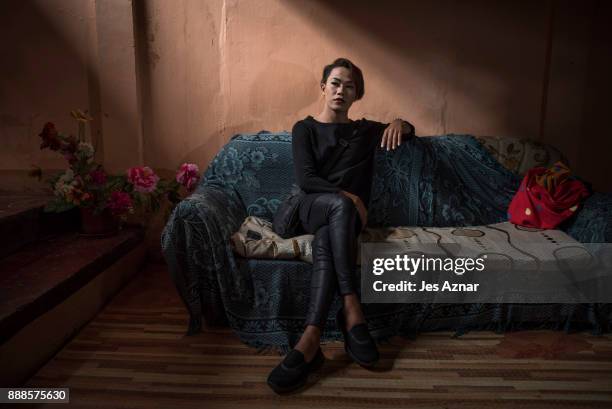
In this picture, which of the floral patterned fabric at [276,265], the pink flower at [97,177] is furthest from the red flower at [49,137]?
the floral patterned fabric at [276,265]

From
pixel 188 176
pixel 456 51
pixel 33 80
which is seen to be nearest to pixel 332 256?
pixel 188 176

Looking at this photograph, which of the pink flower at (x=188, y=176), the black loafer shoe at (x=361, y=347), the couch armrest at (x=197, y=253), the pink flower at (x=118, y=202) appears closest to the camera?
the black loafer shoe at (x=361, y=347)

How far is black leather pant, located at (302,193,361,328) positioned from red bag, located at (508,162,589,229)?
1.00 metres

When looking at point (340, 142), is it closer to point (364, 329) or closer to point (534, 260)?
point (364, 329)

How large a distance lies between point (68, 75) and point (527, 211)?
2663mm

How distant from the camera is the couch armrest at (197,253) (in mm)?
1778

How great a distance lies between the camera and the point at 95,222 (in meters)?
2.33

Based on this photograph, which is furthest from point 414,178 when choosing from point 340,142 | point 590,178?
point 590,178

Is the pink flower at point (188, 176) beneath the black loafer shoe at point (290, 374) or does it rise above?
above

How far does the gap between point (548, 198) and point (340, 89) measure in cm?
116

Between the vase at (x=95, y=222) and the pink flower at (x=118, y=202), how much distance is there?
144mm

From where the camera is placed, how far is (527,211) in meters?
2.18

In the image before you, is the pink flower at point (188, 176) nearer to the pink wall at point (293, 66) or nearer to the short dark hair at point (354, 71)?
the pink wall at point (293, 66)

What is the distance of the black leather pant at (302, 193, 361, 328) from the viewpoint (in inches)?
64.7
